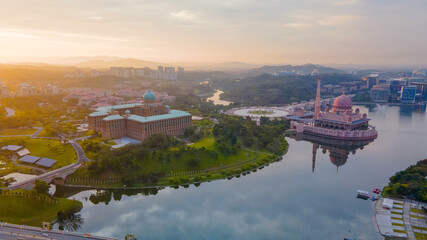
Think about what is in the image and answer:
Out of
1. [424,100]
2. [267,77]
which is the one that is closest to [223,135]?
[424,100]

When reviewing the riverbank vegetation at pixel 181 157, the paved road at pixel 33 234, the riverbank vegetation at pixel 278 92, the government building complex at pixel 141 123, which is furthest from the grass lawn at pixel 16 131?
the riverbank vegetation at pixel 278 92

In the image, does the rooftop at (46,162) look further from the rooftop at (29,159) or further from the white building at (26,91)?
the white building at (26,91)

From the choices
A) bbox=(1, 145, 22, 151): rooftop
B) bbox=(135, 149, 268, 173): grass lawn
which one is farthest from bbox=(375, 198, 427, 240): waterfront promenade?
bbox=(1, 145, 22, 151): rooftop

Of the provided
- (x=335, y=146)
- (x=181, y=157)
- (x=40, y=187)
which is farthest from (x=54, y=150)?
(x=335, y=146)

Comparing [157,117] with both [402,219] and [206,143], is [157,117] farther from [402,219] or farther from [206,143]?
[402,219]

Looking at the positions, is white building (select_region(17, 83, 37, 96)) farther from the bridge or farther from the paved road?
the paved road
